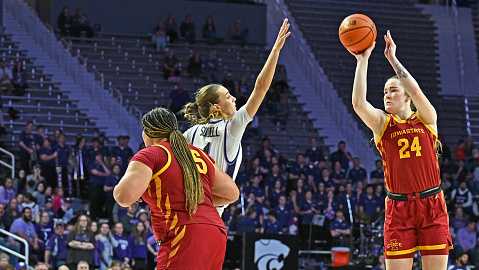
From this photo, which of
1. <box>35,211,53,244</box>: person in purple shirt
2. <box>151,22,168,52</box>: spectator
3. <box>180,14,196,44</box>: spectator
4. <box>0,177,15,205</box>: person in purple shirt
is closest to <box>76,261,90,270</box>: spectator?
<box>35,211,53,244</box>: person in purple shirt

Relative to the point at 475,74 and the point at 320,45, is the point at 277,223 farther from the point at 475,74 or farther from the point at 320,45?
→ the point at 475,74

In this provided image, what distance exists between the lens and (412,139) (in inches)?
347

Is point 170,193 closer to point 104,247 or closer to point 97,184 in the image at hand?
point 104,247

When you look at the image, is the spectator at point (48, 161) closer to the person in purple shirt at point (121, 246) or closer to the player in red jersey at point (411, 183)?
the person in purple shirt at point (121, 246)

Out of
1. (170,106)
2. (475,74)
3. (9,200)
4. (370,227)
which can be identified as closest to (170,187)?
(9,200)

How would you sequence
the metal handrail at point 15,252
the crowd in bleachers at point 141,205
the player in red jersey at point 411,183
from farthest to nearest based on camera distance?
the crowd in bleachers at point 141,205 → the metal handrail at point 15,252 → the player in red jersey at point 411,183

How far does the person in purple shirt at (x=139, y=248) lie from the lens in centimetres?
1947

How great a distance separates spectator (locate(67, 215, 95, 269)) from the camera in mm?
18391

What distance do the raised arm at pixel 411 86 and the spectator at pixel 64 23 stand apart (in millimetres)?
21898

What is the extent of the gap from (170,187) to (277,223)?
15.6 meters

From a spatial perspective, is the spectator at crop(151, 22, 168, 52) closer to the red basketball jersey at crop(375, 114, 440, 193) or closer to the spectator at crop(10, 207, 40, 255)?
the spectator at crop(10, 207, 40, 255)

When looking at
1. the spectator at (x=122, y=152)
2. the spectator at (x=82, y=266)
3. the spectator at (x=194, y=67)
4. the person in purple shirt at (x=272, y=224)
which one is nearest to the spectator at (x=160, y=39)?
the spectator at (x=194, y=67)

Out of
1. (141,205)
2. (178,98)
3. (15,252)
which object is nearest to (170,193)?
(15,252)

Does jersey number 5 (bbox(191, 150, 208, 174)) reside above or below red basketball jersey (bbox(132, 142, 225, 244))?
above
